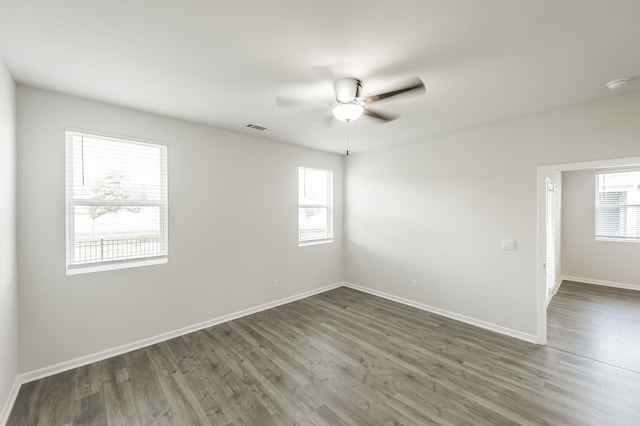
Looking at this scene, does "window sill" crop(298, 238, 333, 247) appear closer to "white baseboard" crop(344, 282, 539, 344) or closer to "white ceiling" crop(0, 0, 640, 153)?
"white baseboard" crop(344, 282, 539, 344)

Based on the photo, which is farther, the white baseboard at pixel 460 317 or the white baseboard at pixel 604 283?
the white baseboard at pixel 604 283

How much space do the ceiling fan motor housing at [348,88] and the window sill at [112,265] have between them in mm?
2786

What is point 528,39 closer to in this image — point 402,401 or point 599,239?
point 402,401

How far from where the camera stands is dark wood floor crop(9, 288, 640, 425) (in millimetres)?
1984

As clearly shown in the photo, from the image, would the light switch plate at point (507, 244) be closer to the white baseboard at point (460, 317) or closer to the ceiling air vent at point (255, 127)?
the white baseboard at point (460, 317)

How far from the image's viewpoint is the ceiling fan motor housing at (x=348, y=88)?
2.20 meters

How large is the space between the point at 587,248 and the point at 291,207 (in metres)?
6.16

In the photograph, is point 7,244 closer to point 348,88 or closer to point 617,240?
point 348,88

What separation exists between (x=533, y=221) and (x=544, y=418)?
6.75 feet

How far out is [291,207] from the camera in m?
4.51

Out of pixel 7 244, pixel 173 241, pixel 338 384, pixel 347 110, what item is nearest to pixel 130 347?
pixel 173 241

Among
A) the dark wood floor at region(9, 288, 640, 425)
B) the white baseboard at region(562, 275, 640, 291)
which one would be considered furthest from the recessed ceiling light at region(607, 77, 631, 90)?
the white baseboard at region(562, 275, 640, 291)

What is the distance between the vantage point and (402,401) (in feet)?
7.01

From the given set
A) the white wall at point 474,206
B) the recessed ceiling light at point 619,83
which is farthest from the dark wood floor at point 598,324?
the recessed ceiling light at point 619,83
